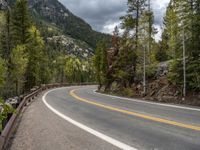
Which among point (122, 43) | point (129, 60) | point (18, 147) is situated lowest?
point (18, 147)

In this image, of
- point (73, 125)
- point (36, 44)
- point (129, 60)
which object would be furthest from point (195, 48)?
point (36, 44)

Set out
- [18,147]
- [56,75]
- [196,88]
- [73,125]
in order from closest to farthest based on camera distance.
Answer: [18,147], [73,125], [196,88], [56,75]

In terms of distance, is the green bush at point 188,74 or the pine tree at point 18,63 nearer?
the green bush at point 188,74

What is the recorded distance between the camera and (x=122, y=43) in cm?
3042

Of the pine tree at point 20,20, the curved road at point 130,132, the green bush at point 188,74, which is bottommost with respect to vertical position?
the curved road at point 130,132

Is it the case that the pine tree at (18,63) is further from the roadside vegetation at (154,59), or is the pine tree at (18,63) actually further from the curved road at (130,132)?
the curved road at (130,132)

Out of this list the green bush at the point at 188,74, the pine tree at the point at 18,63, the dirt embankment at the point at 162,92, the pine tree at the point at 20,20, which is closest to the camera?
the green bush at the point at 188,74

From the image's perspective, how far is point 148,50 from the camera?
28.3 meters

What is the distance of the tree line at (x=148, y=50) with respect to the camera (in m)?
19.2

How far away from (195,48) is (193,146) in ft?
47.3

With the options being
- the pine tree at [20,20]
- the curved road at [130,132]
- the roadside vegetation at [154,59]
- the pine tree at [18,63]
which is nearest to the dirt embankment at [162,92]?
the roadside vegetation at [154,59]

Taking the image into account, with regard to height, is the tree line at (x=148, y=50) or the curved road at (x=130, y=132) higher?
the tree line at (x=148, y=50)

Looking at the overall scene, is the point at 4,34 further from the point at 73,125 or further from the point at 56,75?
the point at 56,75

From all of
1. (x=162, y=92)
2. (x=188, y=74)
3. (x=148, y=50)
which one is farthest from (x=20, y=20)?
(x=188, y=74)
